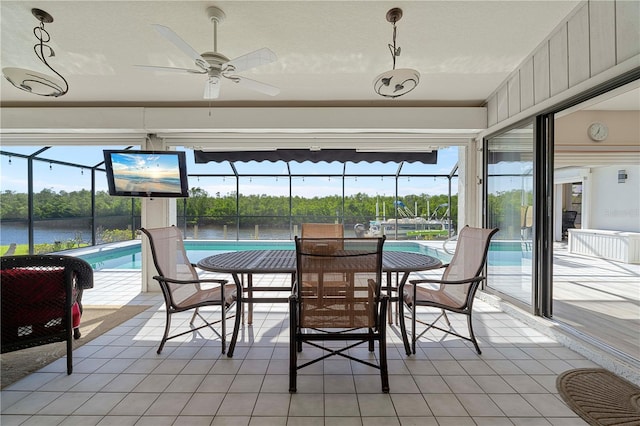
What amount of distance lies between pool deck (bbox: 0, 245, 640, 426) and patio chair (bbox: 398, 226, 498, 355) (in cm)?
27

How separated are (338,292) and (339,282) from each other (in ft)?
0.25

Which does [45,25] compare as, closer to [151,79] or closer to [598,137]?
[151,79]

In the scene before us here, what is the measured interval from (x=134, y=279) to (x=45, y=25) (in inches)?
157

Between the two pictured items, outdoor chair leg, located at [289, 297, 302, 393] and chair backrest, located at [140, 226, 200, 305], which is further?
chair backrest, located at [140, 226, 200, 305]

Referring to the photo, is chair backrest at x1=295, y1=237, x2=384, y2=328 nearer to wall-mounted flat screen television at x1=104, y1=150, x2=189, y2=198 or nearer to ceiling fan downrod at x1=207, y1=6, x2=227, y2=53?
ceiling fan downrod at x1=207, y1=6, x2=227, y2=53

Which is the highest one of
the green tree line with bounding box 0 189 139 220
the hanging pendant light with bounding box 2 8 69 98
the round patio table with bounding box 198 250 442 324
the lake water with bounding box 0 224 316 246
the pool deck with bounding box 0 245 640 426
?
the hanging pendant light with bounding box 2 8 69 98

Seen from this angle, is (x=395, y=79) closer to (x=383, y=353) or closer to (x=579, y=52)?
(x=579, y=52)

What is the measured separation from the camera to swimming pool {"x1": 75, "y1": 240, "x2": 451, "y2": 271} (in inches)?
Answer: 281

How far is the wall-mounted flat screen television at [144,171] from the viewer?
163 inches

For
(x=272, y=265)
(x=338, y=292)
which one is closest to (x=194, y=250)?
(x=272, y=265)

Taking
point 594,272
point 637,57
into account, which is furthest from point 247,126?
point 594,272

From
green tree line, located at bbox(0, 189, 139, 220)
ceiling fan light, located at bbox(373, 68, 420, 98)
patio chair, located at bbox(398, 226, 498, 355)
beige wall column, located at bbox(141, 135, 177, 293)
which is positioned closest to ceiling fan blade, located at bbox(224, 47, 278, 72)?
ceiling fan light, located at bbox(373, 68, 420, 98)

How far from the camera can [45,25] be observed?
2627mm

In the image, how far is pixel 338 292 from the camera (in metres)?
2.02
